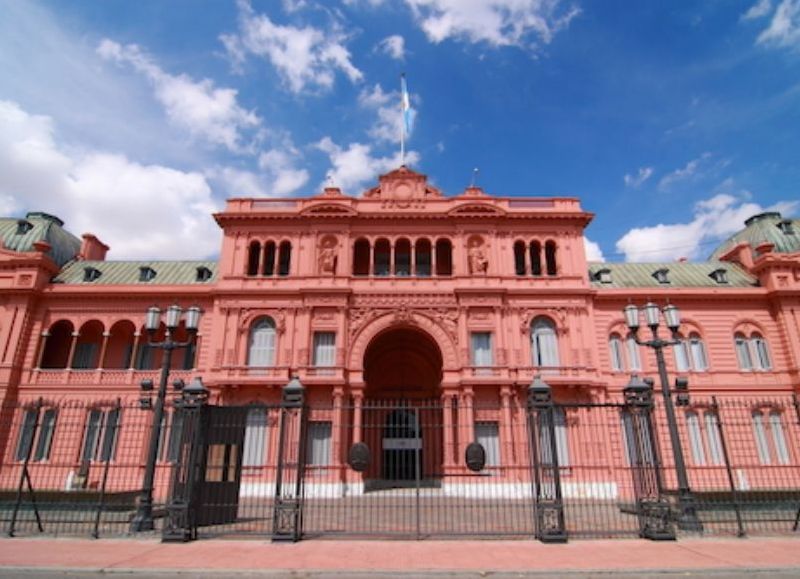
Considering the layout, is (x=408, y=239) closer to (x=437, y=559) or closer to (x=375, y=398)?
(x=375, y=398)

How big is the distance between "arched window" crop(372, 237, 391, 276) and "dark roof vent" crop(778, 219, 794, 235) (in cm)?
2537

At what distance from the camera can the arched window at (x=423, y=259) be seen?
29.0 meters

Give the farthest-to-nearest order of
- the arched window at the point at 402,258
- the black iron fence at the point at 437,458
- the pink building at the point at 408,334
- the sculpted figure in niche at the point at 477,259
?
the arched window at the point at 402,258 → the sculpted figure in niche at the point at 477,259 → the pink building at the point at 408,334 → the black iron fence at the point at 437,458

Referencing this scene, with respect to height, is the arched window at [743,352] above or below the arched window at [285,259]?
below

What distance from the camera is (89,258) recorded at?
33250 mm

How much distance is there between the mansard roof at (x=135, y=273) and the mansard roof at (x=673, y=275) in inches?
985

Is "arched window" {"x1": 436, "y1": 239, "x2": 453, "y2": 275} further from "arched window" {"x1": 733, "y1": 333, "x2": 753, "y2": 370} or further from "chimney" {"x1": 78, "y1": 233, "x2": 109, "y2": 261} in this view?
"chimney" {"x1": 78, "y1": 233, "x2": 109, "y2": 261}

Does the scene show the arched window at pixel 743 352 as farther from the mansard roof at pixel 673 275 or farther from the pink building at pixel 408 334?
the mansard roof at pixel 673 275

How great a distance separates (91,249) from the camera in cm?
3350

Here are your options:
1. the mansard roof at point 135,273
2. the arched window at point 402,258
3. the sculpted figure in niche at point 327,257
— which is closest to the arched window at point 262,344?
the sculpted figure in niche at point 327,257

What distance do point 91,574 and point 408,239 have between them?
22147 millimetres

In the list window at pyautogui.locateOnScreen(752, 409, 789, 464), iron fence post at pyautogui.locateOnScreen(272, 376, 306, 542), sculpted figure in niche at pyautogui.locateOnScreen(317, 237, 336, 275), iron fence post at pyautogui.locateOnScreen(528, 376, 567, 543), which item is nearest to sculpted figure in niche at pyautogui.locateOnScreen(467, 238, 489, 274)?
sculpted figure in niche at pyautogui.locateOnScreen(317, 237, 336, 275)

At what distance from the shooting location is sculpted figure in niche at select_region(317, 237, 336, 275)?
89.0ft

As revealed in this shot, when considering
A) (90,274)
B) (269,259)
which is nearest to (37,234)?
(90,274)
